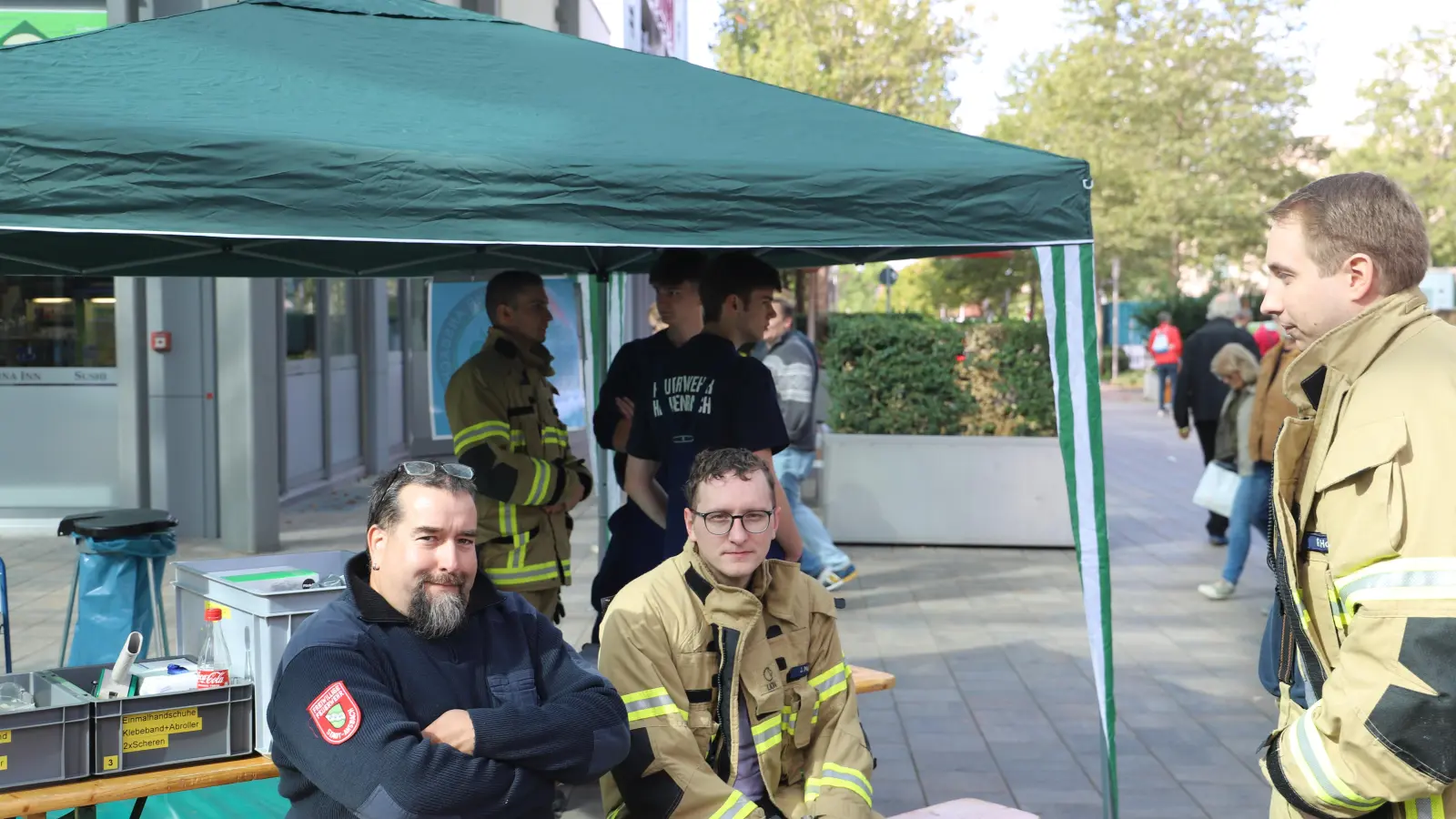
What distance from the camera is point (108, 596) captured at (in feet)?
16.8

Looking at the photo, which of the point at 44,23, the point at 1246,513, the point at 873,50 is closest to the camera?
the point at 1246,513

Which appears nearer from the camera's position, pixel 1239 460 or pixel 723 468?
pixel 723 468

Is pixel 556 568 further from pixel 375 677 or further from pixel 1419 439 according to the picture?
pixel 1419 439

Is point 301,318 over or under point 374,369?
over

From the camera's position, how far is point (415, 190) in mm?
3514

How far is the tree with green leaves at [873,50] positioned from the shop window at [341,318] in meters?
19.4

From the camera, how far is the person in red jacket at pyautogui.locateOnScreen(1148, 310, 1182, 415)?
25.4 m

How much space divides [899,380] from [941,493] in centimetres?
90

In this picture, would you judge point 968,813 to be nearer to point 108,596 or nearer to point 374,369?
point 108,596

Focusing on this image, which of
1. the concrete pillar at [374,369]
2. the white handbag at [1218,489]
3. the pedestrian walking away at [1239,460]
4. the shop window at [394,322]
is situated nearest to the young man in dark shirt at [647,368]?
the pedestrian walking away at [1239,460]

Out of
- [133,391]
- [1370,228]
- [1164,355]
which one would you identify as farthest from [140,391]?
[1164,355]

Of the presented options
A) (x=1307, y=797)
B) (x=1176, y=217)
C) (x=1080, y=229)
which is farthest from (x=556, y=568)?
(x=1176, y=217)

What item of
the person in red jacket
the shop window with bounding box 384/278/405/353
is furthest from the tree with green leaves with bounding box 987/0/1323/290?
the shop window with bounding box 384/278/405/353

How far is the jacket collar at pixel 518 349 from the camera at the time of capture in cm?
506
